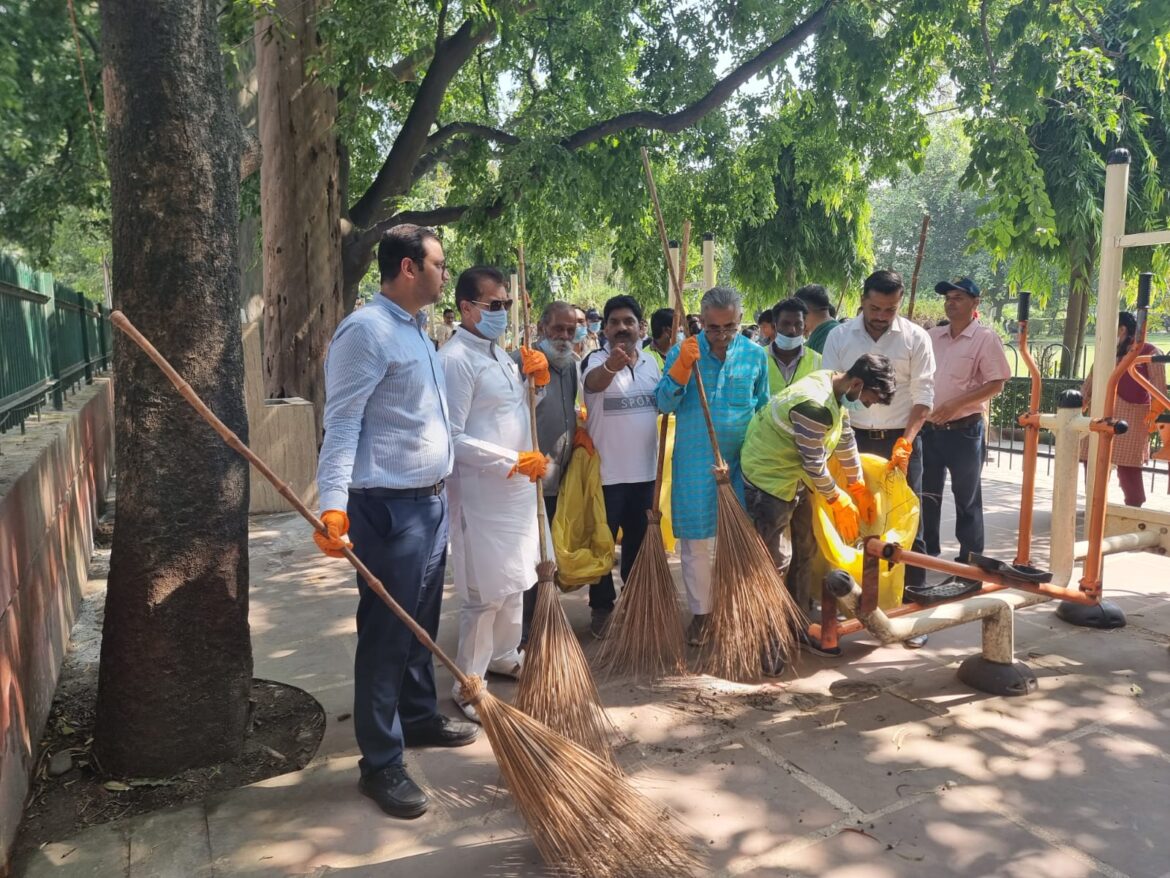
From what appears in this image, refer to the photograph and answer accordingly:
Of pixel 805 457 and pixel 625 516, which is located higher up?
pixel 805 457

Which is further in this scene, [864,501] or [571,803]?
[864,501]

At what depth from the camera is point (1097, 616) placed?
13.9 ft

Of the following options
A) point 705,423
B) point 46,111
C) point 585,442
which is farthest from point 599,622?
point 46,111

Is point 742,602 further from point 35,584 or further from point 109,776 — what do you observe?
point 35,584

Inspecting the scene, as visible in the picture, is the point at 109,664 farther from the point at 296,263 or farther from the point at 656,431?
the point at 296,263

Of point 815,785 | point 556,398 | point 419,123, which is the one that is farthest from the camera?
point 419,123

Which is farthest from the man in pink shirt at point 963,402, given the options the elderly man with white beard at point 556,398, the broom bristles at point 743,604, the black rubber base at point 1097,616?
the elderly man with white beard at point 556,398

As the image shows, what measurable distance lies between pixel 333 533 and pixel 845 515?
2.40 meters

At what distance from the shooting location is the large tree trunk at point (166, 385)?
9.16ft

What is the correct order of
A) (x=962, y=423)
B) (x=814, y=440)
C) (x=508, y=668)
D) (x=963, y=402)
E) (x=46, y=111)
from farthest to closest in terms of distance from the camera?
(x=46, y=111) < (x=962, y=423) < (x=963, y=402) < (x=508, y=668) < (x=814, y=440)

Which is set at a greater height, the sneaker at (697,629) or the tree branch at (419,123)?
the tree branch at (419,123)

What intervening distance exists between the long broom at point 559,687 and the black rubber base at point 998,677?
1.60 metres

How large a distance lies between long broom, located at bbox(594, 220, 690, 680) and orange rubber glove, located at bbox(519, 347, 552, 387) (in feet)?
2.25

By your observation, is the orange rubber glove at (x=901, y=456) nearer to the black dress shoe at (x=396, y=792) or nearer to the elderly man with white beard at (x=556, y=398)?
the elderly man with white beard at (x=556, y=398)
